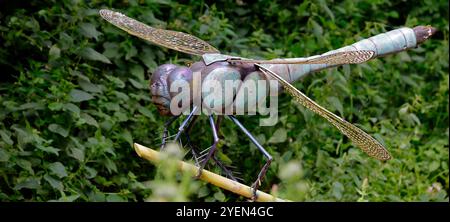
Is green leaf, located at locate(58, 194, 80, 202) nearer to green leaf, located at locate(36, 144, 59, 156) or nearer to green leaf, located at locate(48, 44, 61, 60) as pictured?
green leaf, located at locate(36, 144, 59, 156)

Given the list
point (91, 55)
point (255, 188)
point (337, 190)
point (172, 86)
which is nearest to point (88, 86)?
point (91, 55)

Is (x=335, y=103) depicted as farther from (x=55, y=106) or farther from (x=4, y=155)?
(x=4, y=155)

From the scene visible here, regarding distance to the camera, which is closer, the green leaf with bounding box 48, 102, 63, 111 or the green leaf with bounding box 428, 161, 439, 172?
the green leaf with bounding box 48, 102, 63, 111

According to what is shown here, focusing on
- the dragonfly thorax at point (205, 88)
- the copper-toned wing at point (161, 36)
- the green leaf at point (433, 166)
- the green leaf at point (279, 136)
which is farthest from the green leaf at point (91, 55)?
the green leaf at point (433, 166)

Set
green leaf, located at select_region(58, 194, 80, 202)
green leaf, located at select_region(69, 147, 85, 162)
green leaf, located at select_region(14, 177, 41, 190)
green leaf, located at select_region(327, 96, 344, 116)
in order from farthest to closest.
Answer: green leaf, located at select_region(327, 96, 344, 116) < green leaf, located at select_region(69, 147, 85, 162) < green leaf, located at select_region(14, 177, 41, 190) < green leaf, located at select_region(58, 194, 80, 202)

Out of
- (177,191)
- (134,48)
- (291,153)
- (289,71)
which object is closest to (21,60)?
(134,48)

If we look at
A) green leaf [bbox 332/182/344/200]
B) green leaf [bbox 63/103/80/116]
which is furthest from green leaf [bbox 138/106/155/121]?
green leaf [bbox 332/182/344/200]
